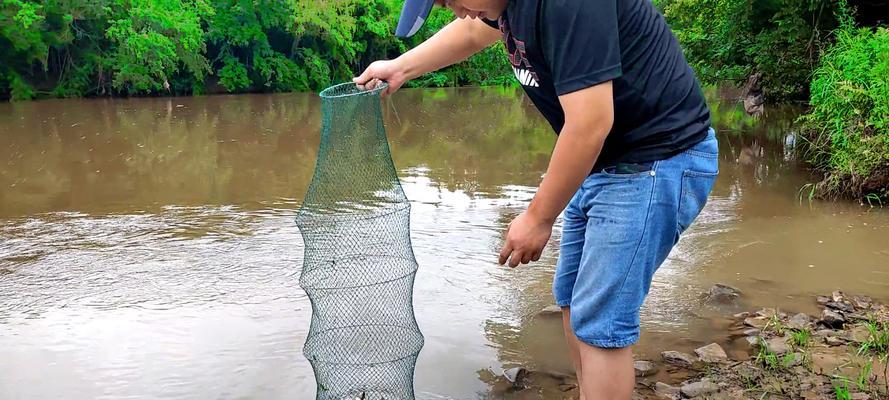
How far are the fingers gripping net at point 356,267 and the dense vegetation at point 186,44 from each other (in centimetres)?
2021

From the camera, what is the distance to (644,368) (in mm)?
3406

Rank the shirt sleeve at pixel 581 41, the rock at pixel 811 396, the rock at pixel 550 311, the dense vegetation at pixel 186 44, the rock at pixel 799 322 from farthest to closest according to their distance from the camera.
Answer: the dense vegetation at pixel 186 44 → the rock at pixel 550 311 → the rock at pixel 799 322 → the rock at pixel 811 396 → the shirt sleeve at pixel 581 41

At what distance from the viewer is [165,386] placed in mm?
3326

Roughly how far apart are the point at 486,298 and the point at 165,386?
185 cm

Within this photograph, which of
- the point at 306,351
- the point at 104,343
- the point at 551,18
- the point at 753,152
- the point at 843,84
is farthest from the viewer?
the point at 753,152

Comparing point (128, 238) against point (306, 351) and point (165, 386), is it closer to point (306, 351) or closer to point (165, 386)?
point (165, 386)

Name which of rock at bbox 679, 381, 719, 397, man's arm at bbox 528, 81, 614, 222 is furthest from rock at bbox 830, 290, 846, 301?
man's arm at bbox 528, 81, 614, 222

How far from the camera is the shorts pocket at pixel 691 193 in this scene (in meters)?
2.08

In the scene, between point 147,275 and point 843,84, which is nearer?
point 147,275

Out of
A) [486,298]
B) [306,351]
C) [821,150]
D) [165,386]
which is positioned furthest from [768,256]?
[165,386]

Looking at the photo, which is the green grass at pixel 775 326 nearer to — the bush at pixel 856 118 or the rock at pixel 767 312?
the rock at pixel 767 312

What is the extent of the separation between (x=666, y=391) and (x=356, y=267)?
64.1 inches

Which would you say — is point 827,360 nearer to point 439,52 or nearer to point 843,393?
point 843,393

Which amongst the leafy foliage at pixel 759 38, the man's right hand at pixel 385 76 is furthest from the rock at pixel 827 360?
the leafy foliage at pixel 759 38
